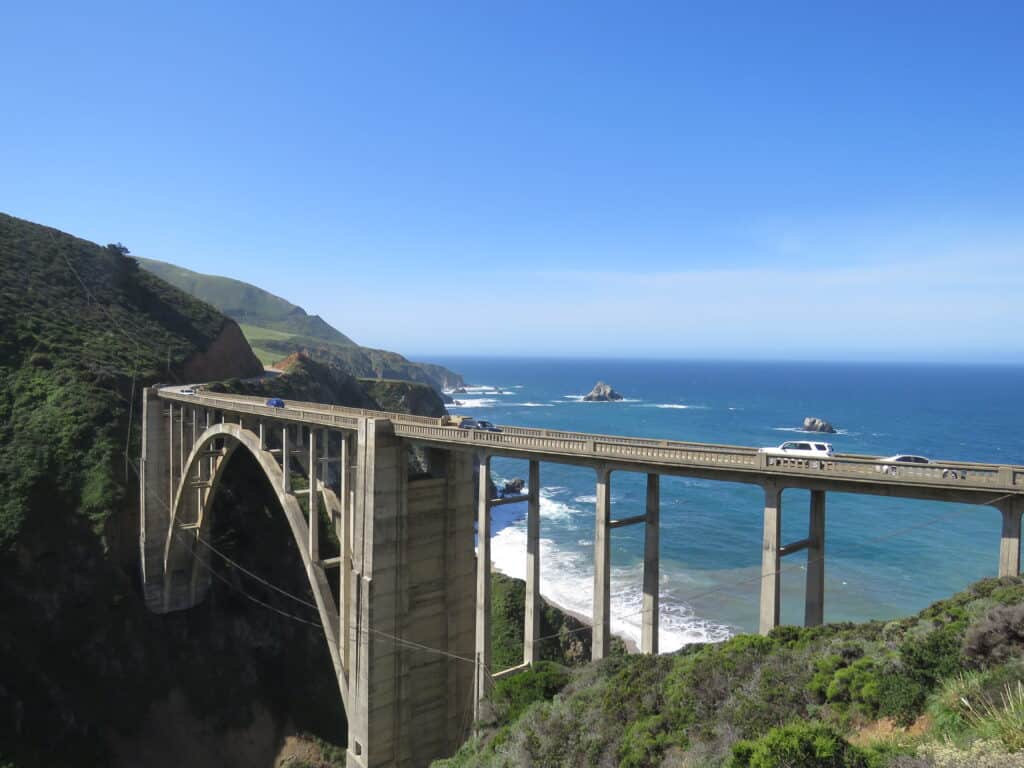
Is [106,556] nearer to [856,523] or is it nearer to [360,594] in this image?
[360,594]

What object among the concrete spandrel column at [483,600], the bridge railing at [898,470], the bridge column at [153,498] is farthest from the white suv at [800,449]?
the bridge column at [153,498]

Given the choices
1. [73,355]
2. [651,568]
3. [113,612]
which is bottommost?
[113,612]

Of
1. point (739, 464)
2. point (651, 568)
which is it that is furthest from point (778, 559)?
point (651, 568)

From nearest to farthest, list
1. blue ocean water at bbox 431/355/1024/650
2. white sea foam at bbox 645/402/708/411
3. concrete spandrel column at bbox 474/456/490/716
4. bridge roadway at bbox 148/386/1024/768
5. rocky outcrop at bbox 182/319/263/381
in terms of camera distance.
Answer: bridge roadway at bbox 148/386/1024/768, concrete spandrel column at bbox 474/456/490/716, blue ocean water at bbox 431/355/1024/650, rocky outcrop at bbox 182/319/263/381, white sea foam at bbox 645/402/708/411

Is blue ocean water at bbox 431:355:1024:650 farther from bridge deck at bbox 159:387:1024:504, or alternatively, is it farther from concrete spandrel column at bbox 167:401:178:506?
concrete spandrel column at bbox 167:401:178:506

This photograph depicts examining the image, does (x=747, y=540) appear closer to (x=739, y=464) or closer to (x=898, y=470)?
(x=739, y=464)

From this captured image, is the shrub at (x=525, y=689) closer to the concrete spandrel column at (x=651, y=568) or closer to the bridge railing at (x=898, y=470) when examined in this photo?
the concrete spandrel column at (x=651, y=568)

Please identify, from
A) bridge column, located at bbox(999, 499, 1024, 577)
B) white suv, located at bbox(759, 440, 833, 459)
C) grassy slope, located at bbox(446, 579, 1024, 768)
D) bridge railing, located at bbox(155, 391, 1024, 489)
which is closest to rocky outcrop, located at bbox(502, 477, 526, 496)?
bridge railing, located at bbox(155, 391, 1024, 489)
